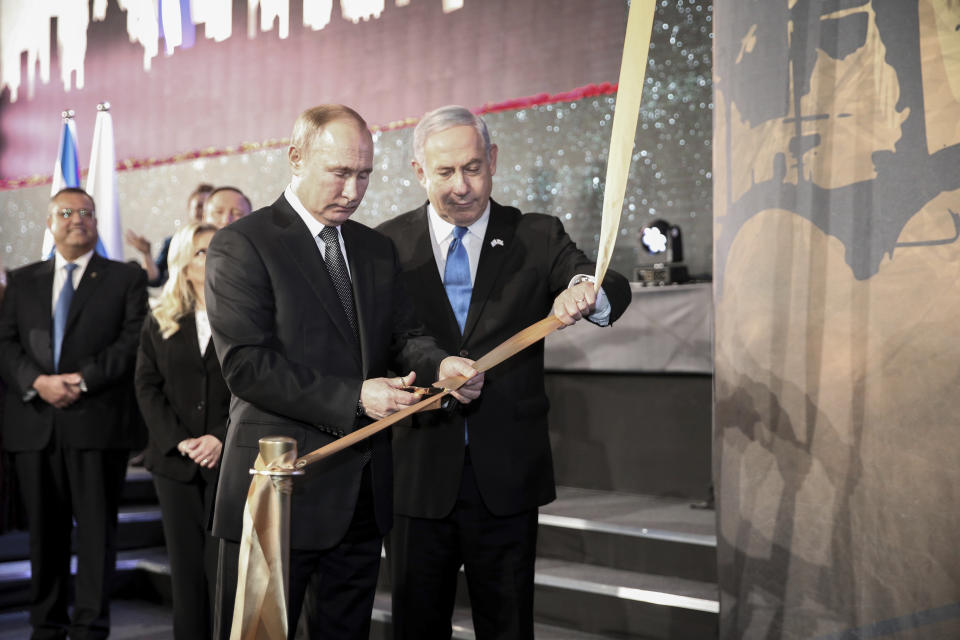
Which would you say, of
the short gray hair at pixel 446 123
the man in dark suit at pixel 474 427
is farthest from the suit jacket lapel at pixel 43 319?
the short gray hair at pixel 446 123

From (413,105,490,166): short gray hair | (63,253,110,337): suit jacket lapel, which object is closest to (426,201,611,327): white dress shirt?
(413,105,490,166): short gray hair

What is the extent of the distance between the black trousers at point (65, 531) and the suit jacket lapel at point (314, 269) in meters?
2.11

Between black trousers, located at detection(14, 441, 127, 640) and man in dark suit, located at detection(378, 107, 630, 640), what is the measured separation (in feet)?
5.78

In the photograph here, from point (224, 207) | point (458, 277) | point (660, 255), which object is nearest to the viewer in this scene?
point (458, 277)

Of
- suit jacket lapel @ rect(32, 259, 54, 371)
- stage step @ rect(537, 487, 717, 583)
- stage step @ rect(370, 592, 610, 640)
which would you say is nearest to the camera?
stage step @ rect(370, 592, 610, 640)

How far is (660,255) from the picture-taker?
4844 mm

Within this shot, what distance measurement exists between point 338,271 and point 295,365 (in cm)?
25

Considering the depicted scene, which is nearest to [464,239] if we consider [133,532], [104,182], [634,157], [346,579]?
[346,579]

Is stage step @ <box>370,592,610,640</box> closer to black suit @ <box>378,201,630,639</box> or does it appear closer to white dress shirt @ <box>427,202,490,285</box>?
black suit @ <box>378,201,630,639</box>

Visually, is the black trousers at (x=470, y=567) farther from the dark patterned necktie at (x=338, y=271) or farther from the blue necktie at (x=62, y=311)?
the blue necktie at (x=62, y=311)

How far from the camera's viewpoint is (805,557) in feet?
7.48

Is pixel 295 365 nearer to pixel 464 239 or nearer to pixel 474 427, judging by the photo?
pixel 474 427

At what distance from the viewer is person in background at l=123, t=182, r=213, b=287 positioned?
5172 mm

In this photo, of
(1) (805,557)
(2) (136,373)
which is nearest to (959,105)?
(1) (805,557)
